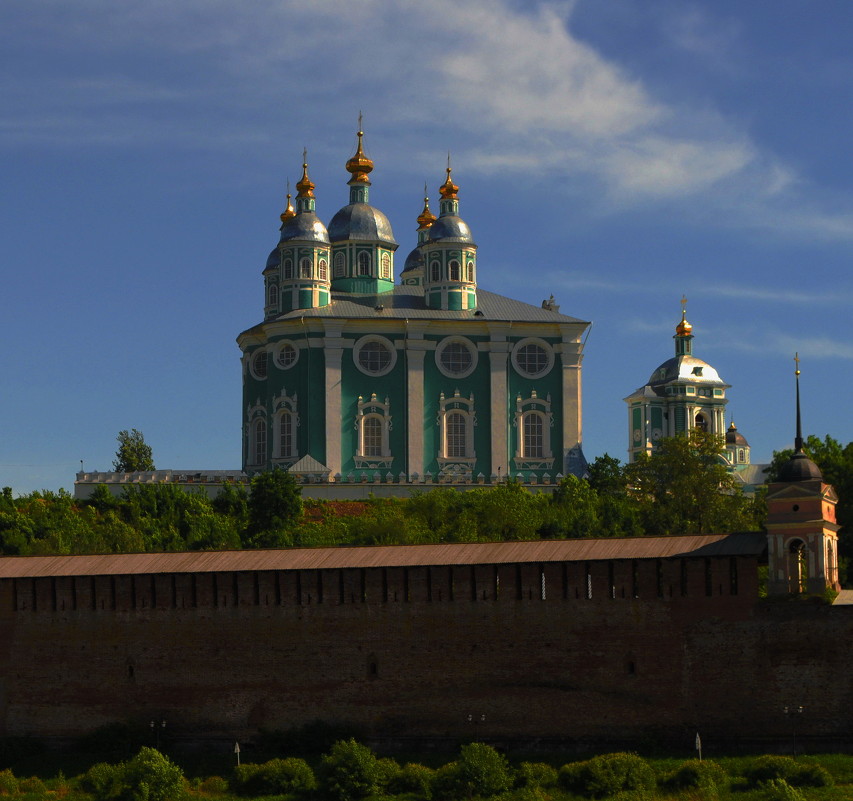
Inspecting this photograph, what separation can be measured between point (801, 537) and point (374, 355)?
3290cm

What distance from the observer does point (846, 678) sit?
1527 inches

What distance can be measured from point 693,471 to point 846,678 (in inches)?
949

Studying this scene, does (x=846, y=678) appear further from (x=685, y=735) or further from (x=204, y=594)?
(x=204, y=594)

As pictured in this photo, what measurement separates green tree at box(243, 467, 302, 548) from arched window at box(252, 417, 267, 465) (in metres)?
8.72

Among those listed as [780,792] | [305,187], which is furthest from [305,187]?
[780,792]

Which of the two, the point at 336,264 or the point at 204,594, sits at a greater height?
the point at 336,264

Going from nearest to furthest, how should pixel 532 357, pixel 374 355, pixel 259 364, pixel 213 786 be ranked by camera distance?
1. pixel 213 786
2. pixel 374 355
3. pixel 532 357
4. pixel 259 364

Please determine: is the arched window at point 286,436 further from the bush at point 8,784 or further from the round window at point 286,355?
the bush at point 8,784

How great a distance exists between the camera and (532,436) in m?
72.2

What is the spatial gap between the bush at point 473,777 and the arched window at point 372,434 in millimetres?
32078

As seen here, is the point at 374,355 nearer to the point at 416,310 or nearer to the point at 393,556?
the point at 416,310

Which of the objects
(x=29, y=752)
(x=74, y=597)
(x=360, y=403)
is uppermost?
(x=360, y=403)

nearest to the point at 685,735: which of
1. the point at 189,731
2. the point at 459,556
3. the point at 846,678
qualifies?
the point at 846,678

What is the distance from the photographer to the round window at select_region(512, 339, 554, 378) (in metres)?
72.4
